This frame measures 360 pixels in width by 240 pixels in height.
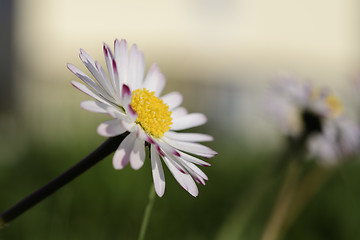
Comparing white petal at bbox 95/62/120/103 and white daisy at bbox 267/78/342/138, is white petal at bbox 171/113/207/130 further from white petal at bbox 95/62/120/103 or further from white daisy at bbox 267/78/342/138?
white daisy at bbox 267/78/342/138

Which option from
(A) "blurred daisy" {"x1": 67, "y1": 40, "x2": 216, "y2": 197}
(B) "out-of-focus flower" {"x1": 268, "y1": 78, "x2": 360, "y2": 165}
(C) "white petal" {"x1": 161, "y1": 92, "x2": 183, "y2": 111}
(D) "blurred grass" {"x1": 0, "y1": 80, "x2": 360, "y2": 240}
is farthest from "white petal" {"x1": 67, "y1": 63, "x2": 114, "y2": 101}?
(B) "out-of-focus flower" {"x1": 268, "y1": 78, "x2": 360, "y2": 165}

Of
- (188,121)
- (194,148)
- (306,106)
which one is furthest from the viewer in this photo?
(306,106)

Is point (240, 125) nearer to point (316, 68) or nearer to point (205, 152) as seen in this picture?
point (316, 68)

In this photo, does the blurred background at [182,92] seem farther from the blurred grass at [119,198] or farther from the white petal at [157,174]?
the white petal at [157,174]

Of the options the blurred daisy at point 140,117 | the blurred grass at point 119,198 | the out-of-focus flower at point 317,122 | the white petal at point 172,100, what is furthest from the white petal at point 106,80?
the out-of-focus flower at point 317,122

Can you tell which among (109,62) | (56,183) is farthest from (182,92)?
(56,183)

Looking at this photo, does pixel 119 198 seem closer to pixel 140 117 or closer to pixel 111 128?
pixel 140 117
